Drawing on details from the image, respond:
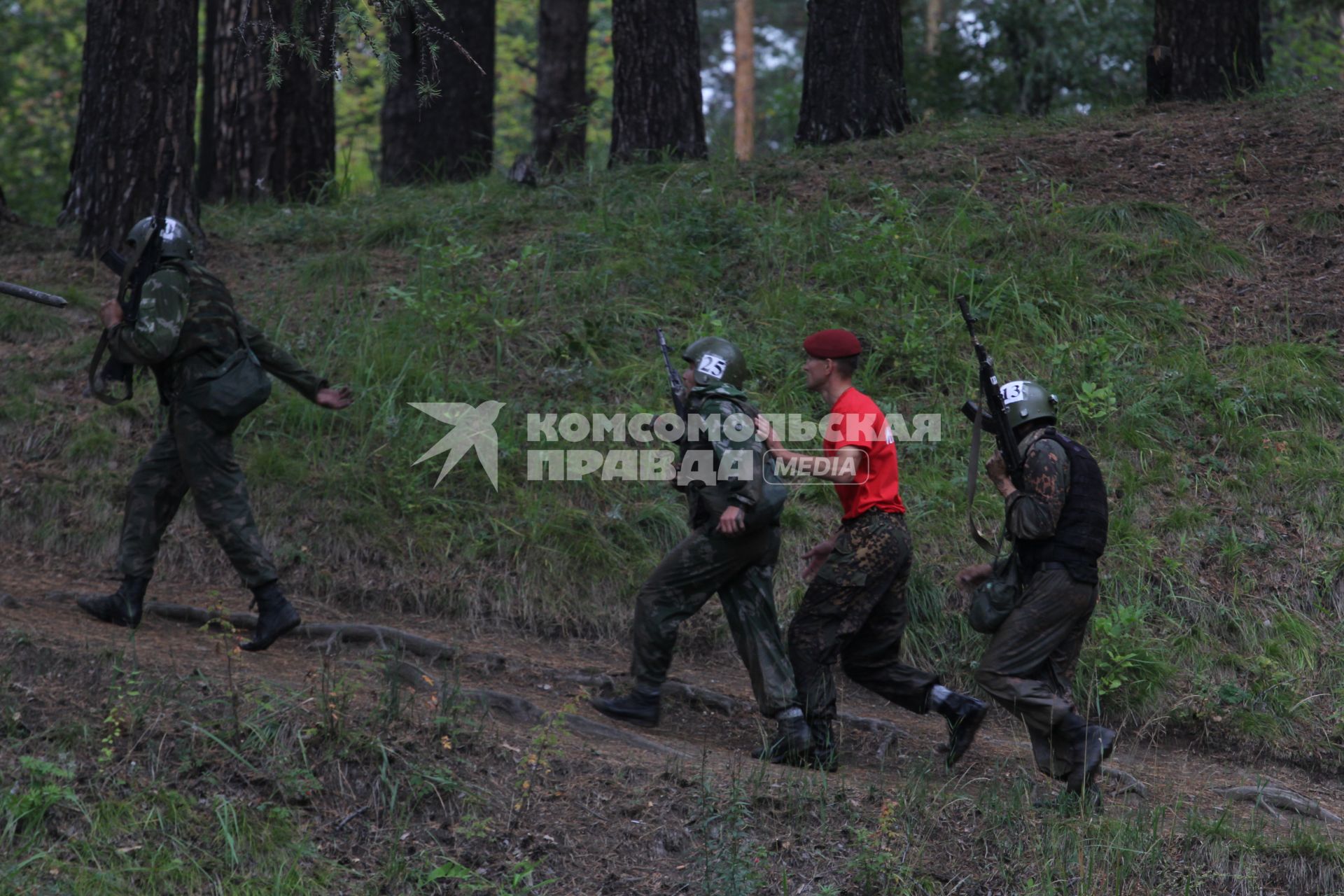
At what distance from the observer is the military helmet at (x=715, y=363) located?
6020 millimetres

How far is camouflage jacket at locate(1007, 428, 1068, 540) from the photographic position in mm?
5508

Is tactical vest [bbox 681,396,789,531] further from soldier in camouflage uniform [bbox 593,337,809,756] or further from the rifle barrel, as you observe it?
the rifle barrel

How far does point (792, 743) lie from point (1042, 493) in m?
1.60

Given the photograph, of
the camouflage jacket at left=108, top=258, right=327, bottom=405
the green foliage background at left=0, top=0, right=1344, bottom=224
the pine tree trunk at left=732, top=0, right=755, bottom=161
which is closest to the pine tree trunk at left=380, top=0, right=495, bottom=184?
the green foliage background at left=0, top=0, right=1344, bottom=224

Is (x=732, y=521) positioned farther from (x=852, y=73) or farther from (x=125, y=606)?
(x=852, y=73)

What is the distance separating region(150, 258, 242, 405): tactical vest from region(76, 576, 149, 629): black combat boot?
957mm

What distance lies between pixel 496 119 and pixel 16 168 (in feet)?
44.5

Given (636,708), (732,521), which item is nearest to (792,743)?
(636,708)

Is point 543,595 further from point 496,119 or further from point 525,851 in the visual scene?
point 496,119

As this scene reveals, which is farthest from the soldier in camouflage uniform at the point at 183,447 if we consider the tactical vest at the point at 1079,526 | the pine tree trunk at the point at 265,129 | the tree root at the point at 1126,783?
the pine tree trunk at the point at 265,129

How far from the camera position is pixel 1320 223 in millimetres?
9953

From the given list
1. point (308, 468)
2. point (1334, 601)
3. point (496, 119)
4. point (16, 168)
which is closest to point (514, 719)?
point (308, 468)

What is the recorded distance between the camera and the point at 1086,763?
18.0 feet

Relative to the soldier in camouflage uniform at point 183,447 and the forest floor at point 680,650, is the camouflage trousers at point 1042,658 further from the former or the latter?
the soldier in camouflage uniform at point 183,447
